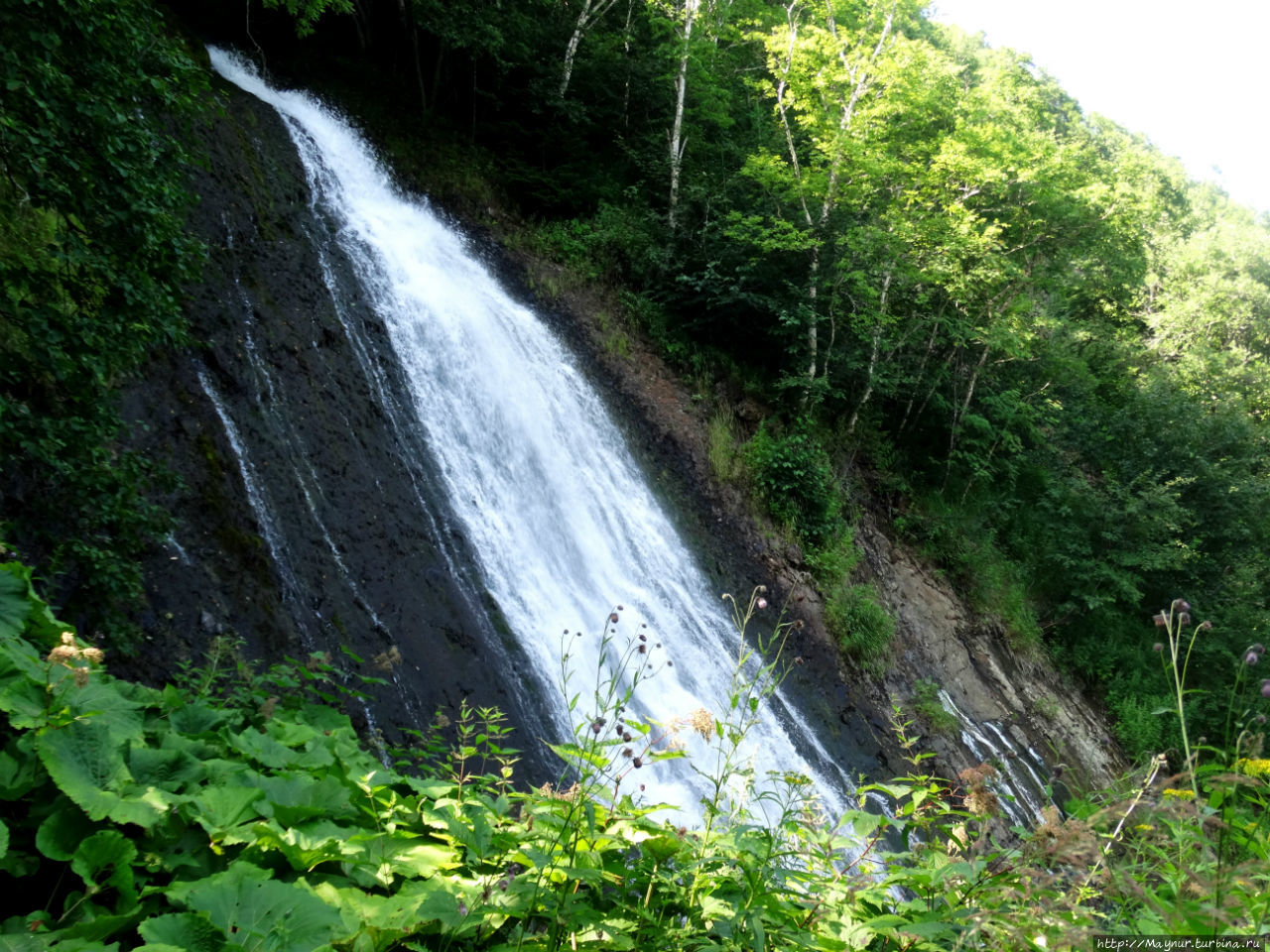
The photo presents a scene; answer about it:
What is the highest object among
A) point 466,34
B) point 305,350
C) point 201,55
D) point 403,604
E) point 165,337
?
point 466,34

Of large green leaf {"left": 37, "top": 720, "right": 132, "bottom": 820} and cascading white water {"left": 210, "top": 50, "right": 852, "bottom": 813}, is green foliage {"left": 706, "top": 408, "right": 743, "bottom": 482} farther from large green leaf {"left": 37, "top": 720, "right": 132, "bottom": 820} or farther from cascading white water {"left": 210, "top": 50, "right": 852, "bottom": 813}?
large green leaf {"left": 37, "top": 720, "right": 132, "bottom": 820}

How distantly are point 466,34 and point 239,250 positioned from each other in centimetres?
688

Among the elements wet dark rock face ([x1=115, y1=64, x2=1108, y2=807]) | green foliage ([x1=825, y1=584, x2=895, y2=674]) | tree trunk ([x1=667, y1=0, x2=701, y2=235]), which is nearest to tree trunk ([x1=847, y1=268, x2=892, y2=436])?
green foliage ([x1=825, y1=584, x2=895, y2=674])

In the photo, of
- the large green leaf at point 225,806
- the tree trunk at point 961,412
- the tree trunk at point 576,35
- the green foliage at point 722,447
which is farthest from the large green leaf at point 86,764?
the tree trunk at point 961,412

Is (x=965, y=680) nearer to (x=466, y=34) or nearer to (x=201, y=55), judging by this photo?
(x=466, y=34)

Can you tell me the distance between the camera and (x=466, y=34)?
11773 millimetres

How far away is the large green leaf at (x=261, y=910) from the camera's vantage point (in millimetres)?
1340

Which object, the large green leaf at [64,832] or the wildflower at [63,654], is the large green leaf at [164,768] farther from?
the wildflower at [63,654]

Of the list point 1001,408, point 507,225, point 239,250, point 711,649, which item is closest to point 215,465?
point 239,250

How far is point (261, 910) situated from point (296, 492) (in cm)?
532

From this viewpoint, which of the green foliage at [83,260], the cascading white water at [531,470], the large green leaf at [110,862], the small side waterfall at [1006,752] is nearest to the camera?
the large green leaf at [110,862]

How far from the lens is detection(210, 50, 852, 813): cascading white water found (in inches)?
290

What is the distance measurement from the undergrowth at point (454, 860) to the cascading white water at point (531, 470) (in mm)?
4571

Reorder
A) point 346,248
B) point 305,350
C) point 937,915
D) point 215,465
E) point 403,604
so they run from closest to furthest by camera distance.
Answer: point 937,915, point 215,465, point 403,604, point 305,350, point 346,248
